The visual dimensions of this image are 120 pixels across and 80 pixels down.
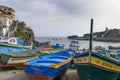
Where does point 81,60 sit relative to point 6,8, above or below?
below

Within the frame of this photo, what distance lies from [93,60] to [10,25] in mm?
49426

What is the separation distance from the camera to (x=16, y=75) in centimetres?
1744

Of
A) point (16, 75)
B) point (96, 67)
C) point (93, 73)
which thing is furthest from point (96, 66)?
point (16, 75)

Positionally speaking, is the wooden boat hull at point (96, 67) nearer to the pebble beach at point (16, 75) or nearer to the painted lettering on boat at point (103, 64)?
the painted lettering on boat at point (103, 64)

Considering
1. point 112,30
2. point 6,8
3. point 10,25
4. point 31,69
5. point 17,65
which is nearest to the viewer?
point 31,69

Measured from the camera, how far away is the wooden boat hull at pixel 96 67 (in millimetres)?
13703

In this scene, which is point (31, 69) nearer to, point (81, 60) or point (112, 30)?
point (81, 60)

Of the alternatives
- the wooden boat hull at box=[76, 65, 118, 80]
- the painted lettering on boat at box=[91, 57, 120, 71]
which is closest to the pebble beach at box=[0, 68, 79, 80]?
the wooden boat hull at box=[76, 65, 118, 80]

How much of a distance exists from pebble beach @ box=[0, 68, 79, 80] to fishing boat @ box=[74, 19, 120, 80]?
2.51 m

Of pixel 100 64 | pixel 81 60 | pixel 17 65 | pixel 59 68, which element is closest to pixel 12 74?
pixel 17 65

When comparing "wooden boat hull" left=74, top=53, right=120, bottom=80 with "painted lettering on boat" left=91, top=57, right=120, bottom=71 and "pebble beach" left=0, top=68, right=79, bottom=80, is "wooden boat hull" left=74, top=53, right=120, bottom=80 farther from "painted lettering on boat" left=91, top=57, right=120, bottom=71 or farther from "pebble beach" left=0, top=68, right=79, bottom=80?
"pebble beach" left=0, top=68, right=79, bottom=80

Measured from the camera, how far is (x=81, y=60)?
14508 mm

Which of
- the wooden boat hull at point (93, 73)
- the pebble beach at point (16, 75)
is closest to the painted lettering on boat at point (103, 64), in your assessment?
the wooden boat hull at point (93, 73)

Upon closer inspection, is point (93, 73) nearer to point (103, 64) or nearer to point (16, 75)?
point (103, 64)
